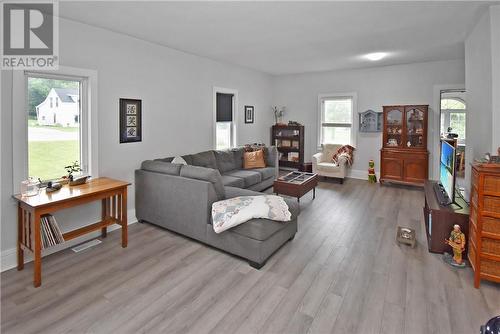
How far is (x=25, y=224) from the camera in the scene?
278 cm

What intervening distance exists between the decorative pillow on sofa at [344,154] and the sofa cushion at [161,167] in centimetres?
400

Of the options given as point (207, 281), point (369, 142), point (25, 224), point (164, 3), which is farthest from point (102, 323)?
point (369, 142)

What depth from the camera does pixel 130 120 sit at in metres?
3.99

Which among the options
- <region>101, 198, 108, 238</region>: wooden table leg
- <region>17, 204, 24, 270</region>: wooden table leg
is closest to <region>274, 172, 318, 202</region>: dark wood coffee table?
<region>101, 198, 108, 238</region>: wooden table leg

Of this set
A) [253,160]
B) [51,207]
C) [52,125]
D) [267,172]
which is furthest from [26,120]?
[267,172]

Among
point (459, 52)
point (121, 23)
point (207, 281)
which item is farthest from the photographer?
point (459, 52)

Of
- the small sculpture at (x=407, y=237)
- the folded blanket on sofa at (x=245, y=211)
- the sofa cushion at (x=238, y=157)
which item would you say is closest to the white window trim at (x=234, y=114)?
the sofa cushion at (x=238, y=157)

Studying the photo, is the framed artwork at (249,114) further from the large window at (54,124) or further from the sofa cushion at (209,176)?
the large window at (54,124)

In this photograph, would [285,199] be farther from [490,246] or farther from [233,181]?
[490,246]

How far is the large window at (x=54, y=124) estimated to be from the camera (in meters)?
3.09

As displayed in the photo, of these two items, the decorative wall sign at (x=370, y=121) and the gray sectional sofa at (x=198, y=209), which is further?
the decorative wall sign at (x=370, y=121)

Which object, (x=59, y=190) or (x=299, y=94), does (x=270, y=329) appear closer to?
(x=59, y=190)

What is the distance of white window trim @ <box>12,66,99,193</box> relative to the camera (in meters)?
2.84

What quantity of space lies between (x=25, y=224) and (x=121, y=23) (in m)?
2.47
